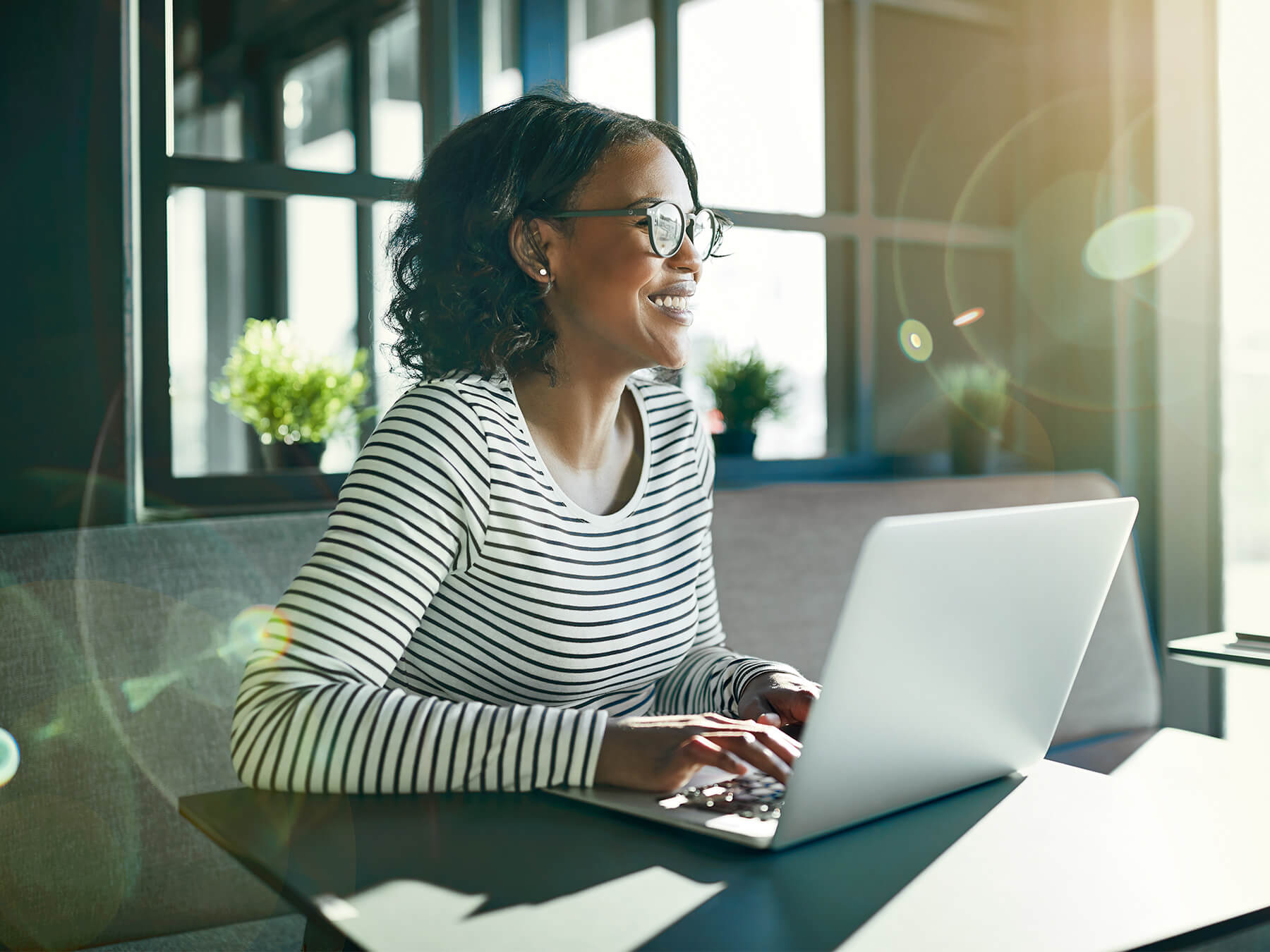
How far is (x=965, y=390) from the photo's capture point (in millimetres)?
2902

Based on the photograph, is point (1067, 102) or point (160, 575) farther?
point (1067, 102)

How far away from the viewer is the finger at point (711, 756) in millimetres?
872

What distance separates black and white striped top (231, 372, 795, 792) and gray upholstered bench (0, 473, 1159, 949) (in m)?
0.41

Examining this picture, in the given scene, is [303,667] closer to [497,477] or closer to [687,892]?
[497,477]

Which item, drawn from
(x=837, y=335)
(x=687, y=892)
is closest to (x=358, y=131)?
(x=837, y=335)

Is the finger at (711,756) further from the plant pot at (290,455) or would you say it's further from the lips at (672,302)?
the plant pot at (290,455)

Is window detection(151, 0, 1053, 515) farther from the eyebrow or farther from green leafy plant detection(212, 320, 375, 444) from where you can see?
the eyebrow

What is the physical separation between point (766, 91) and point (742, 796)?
261cm

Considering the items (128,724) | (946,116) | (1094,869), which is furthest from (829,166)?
(1094,869)

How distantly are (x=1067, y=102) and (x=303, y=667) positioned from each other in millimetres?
2876

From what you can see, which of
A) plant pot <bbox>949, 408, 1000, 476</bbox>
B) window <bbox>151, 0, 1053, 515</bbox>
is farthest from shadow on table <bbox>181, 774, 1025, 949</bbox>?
plant pot <bbox>949, 408, 1000, 476</bbox>

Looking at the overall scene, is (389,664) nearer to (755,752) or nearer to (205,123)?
(755,752)

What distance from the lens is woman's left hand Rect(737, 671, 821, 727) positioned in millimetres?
1159

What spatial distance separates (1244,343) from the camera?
2.86 metres
